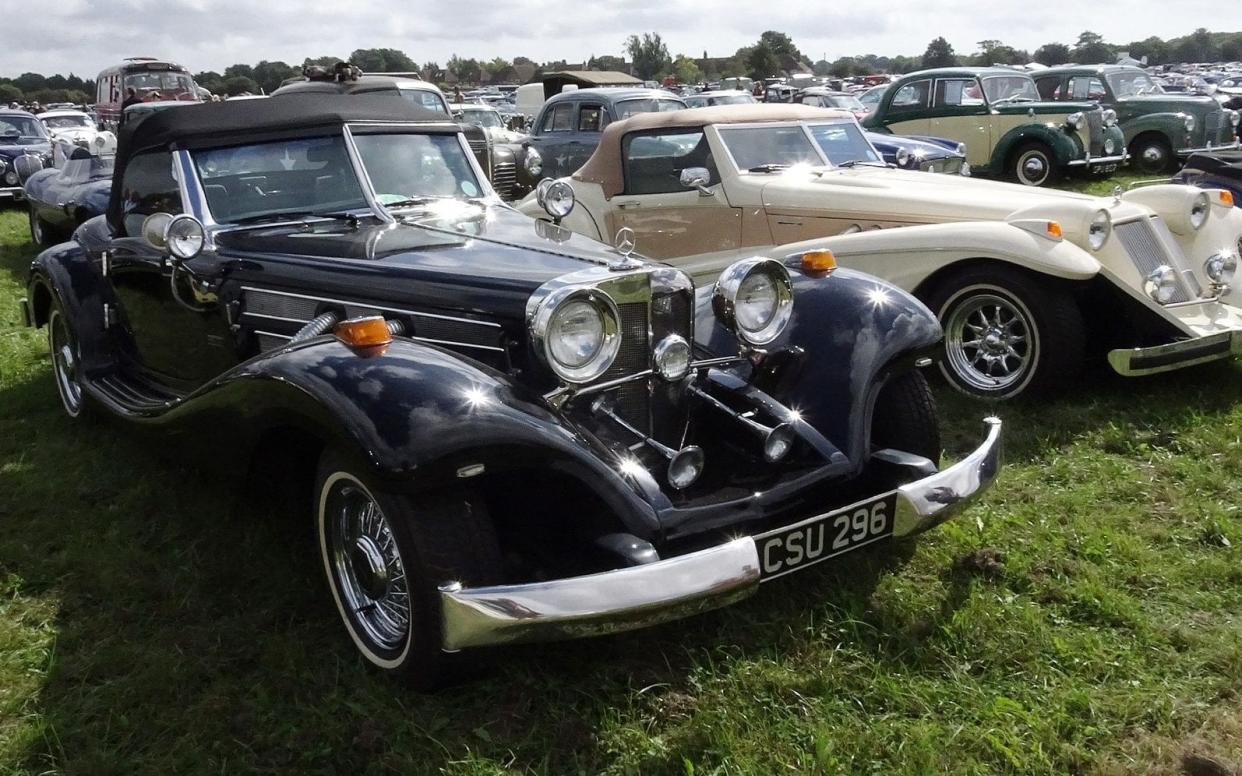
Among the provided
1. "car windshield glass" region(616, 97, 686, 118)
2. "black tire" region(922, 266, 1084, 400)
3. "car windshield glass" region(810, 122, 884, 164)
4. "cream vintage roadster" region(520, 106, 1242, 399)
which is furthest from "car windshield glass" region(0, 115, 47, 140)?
"black tire" region(922, 266, 1084, 400)

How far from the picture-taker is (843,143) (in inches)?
296

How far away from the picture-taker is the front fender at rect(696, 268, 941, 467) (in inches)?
136

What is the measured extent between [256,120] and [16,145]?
13830mm

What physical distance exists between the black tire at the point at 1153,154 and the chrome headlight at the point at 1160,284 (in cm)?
1161

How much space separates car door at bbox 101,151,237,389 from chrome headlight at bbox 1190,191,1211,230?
5.20 meters

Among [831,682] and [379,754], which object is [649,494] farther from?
[379,754]

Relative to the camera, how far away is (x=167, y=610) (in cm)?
348

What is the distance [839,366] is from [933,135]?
12249 mm

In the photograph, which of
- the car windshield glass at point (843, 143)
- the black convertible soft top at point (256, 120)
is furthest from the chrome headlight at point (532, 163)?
the car windshield glass at point (843, 143)

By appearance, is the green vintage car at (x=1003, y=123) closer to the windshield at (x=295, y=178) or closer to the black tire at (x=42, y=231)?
the black tire at (x=42, y=231)

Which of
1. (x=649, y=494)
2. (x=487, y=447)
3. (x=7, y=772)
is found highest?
(x=487, y=447)

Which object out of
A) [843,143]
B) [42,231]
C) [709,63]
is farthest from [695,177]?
[709,63]

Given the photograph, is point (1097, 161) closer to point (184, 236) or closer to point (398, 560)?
point (184, 236)

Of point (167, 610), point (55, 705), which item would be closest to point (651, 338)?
point (167, 610)
